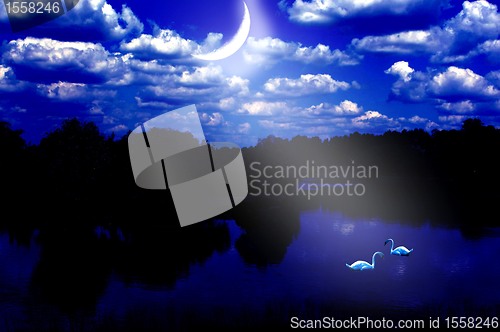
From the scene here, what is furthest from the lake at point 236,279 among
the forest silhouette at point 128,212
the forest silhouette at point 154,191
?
the forest silhouette at point 154,191

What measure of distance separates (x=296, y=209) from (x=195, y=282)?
123 feet

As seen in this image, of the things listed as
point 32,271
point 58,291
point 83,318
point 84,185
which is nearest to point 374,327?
point 83,318

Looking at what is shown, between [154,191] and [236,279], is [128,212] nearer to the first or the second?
[154,191]

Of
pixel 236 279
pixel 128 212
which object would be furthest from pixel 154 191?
pixel 236 279

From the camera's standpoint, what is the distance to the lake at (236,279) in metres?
27.8

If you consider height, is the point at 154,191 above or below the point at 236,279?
above

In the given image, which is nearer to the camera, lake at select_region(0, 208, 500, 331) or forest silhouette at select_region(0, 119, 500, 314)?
lake at select_region(0, 208, 500, 331)

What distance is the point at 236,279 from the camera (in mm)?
34688

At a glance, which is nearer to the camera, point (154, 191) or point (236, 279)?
point (236, 279)

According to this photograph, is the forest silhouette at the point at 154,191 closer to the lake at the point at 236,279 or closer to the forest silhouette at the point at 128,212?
the forest silhouette at the point at 128,212

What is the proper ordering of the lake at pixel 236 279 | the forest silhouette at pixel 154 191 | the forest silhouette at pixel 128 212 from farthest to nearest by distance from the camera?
the forest silhouette at pixel 154 191 < the forest silhouette at pixel 128 212 < the lake at pixel 236 279

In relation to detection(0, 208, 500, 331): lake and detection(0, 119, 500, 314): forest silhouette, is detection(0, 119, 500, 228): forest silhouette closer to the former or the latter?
detection(0, 119, 500, 314): forest silhouette

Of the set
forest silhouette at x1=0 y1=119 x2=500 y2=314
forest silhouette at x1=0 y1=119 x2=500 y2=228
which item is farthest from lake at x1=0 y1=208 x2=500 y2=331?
forest silhouette at x1=0 y1=119 x2=500 y2=228

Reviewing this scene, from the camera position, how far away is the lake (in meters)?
27.8
